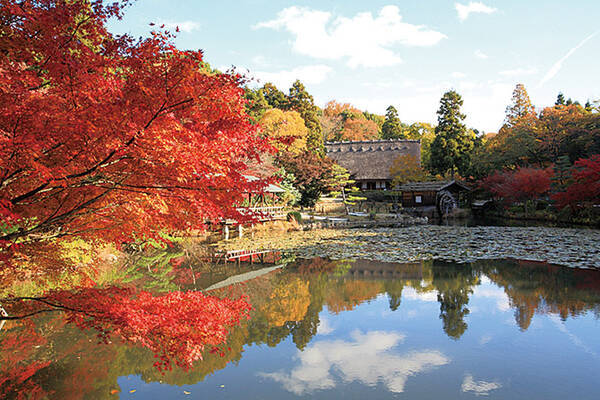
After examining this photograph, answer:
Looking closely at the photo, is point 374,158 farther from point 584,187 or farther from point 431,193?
point 584,187

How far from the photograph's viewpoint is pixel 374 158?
33.4 metres

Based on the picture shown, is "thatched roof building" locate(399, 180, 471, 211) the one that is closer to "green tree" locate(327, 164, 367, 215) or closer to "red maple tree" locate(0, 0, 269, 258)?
"green tree" locate(327, 164, 367, 215)

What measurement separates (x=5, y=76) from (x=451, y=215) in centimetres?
2541

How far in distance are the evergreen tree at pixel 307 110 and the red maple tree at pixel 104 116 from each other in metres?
28.3

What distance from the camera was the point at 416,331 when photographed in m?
5.78

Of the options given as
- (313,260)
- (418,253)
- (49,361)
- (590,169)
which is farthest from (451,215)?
(49,361)

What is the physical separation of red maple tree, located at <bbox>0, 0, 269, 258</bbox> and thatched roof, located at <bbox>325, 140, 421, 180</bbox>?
96.8 ft

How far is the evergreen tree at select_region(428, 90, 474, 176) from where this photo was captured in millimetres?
30609

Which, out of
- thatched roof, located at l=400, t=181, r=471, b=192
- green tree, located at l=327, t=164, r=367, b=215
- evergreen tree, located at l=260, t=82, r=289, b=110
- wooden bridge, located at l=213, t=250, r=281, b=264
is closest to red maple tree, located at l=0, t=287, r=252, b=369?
wooden bridge, located at l=213, t=250, r=281, b=264

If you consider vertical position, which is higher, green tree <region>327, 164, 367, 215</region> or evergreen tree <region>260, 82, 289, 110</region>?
A: evergreen tree <region>260, 82, 289, 110</region>

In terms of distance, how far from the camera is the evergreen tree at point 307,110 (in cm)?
3175

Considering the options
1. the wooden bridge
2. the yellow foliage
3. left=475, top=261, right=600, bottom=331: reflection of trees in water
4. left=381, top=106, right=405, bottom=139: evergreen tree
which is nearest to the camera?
left=475, top=261, right=600, bottom=331: reflection of trees in water

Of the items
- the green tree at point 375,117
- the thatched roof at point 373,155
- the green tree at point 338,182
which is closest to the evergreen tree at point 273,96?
the thatched roof at point 373,155

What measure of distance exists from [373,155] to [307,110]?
24.5ft
